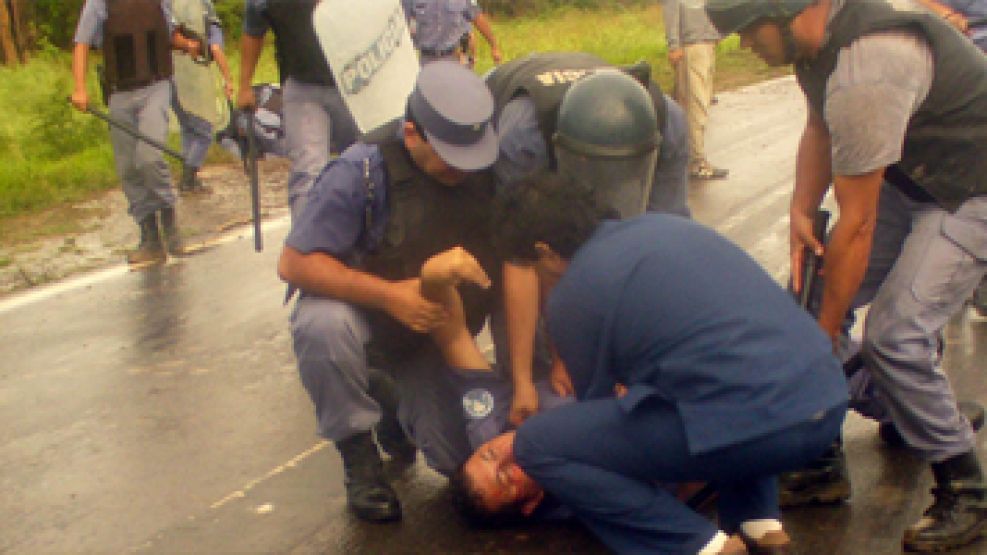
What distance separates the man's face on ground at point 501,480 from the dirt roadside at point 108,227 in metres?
4.48

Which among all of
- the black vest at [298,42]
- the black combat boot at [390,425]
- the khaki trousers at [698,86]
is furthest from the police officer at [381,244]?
the khaki trousers at [698,86]

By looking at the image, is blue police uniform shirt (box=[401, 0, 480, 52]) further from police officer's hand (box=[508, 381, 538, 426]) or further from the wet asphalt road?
police officer's hand (box=[508, 381, 538, 426])

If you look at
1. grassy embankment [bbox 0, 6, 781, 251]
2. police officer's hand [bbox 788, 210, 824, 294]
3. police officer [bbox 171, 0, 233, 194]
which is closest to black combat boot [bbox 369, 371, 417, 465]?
police officer's hand [bbox 788, 210, 824, 294]

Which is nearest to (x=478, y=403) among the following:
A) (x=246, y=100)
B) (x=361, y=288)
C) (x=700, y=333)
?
(x=361, y=288)

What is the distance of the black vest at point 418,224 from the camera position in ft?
14.0

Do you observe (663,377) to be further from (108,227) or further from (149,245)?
(108,227)

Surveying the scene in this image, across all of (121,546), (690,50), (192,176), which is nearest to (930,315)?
(121,546)

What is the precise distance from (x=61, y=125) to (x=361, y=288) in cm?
949

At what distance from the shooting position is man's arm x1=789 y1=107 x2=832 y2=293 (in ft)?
14.2

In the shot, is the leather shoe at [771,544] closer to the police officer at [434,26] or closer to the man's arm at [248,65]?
the man's arm at [248,65]

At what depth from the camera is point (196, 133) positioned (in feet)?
33.8

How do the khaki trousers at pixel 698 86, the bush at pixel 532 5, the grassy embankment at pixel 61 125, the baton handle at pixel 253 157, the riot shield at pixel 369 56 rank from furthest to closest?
1. the bush at pixel 532 5
2. the khaki trousers at pixel 698 86
3. the grassy embankment at pixel 61 125
4. the baton handle at pixel 253 157
5. the riot shield at pixel 369 56

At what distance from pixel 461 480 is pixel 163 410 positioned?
185 centimetres

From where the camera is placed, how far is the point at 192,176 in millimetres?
10375
